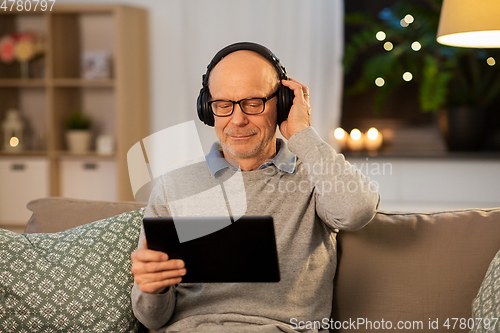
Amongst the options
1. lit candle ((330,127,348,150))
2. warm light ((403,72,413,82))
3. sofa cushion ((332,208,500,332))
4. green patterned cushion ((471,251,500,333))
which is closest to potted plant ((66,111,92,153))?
lit candle ((330,127,348,150))

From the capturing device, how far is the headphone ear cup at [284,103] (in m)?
1.30

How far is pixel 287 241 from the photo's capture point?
1207 millimetres

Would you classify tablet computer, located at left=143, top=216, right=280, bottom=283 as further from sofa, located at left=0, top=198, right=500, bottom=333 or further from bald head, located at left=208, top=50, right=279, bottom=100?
bald head, located at left=208, top=50, right=279, bottom=100

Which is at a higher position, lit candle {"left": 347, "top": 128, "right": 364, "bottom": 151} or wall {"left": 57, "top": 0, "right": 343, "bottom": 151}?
wall {"left": 57, "top": 0, "right": 343, "bottom": 151}

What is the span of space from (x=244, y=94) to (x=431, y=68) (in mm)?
1924

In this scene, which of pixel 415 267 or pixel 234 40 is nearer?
pixel 415 267

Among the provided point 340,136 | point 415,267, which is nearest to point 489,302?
point 415,267

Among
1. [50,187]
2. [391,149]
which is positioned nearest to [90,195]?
[50,187]

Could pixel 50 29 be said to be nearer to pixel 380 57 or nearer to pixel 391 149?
pixel 380 57

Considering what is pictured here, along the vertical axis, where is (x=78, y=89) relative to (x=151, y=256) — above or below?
above

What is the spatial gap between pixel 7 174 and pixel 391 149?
264cm

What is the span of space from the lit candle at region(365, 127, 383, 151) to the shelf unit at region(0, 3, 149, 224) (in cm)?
155

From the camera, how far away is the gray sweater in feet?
3.75

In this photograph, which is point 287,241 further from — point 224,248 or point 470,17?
point 470,17
